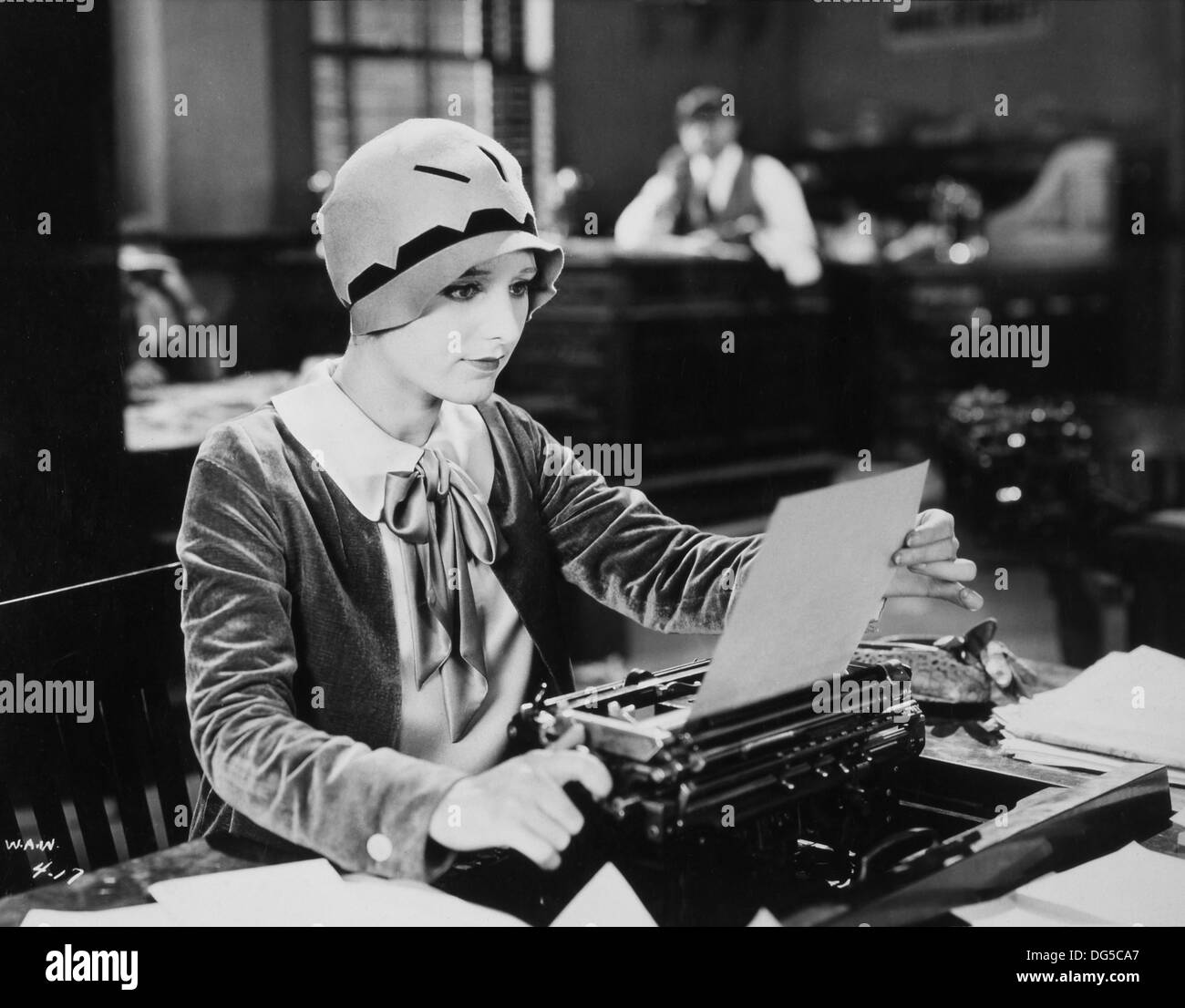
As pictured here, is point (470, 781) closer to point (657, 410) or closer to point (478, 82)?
point (657, 410)

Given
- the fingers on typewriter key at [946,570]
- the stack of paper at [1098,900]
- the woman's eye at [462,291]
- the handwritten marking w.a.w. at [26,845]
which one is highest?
the woman's eye at [462,291]

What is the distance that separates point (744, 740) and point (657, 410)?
17.8 ft

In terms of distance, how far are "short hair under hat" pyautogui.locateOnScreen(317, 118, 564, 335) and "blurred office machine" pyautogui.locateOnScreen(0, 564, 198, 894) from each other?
411 millimetres

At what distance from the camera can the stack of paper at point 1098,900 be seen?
3.46 ft

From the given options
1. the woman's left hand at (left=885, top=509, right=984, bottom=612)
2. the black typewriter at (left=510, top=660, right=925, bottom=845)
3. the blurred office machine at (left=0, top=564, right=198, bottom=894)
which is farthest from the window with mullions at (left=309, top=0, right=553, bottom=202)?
the black typewriter at (left=510, top=660, right=925, bottom=845)

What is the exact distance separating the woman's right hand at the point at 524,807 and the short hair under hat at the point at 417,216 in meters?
0.49

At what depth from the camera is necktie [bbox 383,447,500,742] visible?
137 centimetres

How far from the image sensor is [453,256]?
1.26 metres

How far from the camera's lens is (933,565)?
1291 mm

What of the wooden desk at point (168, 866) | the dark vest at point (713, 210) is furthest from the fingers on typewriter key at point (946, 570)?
the dark vest at point (713, 210)

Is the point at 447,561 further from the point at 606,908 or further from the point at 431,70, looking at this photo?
the point at 431,70

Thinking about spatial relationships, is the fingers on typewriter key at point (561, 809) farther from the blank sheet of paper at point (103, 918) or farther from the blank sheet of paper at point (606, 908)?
the blank sheet of paper at point (103, 918)

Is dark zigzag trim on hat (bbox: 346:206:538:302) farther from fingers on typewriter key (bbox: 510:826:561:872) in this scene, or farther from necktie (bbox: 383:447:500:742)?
fingers on typewriter key (bbox: 510:826:561:872)

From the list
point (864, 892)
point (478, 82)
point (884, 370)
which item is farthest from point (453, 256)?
point (478, 82)
